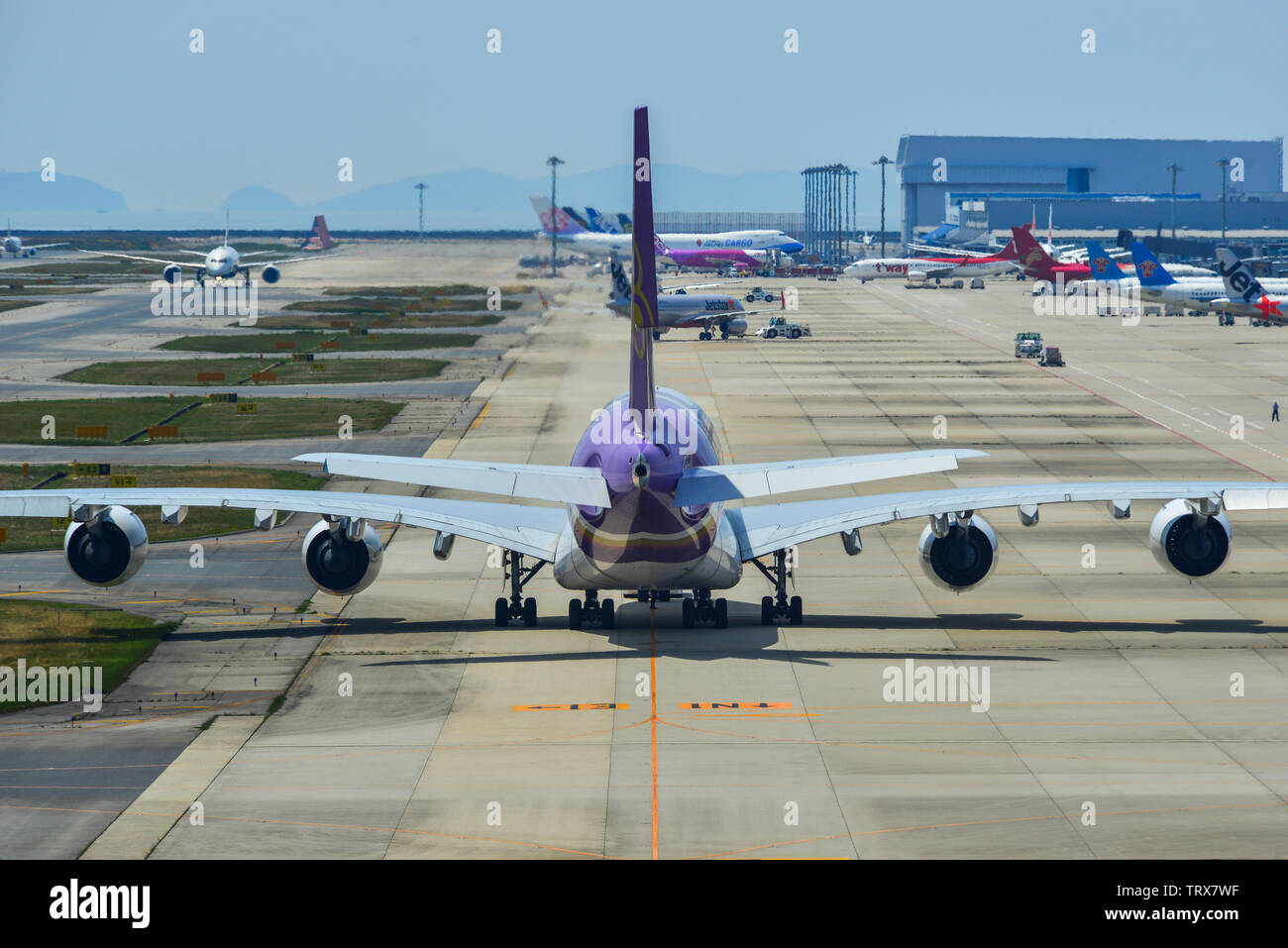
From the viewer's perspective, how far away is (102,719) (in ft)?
105

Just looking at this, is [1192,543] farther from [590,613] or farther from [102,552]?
[102,552]

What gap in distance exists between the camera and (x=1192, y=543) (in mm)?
37406

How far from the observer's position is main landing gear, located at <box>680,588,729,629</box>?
39.2 metres

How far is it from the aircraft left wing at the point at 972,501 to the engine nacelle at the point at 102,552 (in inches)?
608

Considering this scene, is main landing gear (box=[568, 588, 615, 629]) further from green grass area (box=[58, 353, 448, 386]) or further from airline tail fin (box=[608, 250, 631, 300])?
airline tail fin (box=[608, 250, 631, 300])

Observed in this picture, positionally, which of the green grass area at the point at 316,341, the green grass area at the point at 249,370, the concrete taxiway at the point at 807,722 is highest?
the green grass area at the point at 316,341

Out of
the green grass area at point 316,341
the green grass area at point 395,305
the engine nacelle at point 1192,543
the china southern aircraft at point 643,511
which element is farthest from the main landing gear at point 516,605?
the green grass area at point 395,305

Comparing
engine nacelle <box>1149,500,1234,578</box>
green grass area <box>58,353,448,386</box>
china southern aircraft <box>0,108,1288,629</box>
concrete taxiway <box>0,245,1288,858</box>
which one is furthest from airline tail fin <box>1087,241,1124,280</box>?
engine nacelle <box>1149,500,1234,578</box>

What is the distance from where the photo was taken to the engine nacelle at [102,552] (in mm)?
36969

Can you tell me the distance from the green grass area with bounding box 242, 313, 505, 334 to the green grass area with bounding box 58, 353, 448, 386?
27.8 metres

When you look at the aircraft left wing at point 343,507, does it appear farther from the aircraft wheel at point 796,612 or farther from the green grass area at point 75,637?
the aircraft wheel at point 796,612

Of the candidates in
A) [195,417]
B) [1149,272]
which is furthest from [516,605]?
[1149,272]
